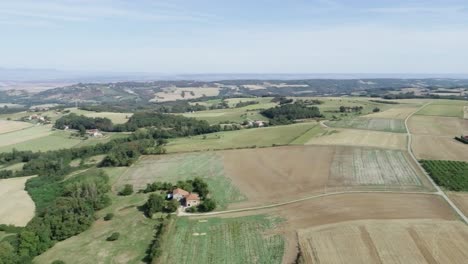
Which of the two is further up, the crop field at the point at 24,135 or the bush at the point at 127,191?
the bush at the point at 127,191

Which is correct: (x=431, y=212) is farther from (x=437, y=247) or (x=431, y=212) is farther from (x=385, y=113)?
(x=385, y=113)


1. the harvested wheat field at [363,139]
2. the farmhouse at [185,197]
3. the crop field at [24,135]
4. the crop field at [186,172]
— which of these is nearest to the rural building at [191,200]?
the farmhouse at [185,197]

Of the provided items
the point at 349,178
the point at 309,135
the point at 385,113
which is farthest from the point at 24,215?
the point at 385,113

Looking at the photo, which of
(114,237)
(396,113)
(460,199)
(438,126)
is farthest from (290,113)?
(114,237)

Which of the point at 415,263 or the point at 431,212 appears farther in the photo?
the point at 431,212

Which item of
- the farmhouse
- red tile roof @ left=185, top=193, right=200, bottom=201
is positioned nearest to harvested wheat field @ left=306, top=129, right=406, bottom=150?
the farmhouse

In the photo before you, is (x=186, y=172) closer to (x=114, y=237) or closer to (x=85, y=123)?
(x=114, y=237)

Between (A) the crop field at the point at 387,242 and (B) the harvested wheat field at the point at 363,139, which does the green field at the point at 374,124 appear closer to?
(B) the harvested wheat field at the point at 363,139
